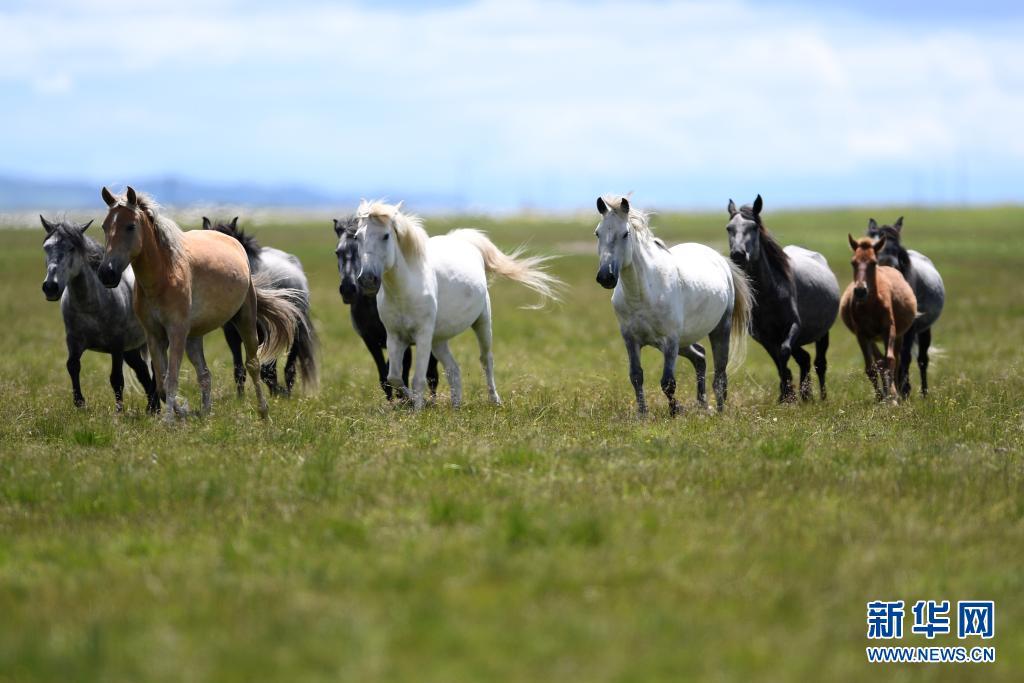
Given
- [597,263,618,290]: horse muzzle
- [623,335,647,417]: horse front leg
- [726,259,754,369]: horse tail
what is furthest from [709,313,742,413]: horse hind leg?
[597,263,618,290]: horse muzzle

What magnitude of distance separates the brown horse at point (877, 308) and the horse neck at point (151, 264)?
762 cm

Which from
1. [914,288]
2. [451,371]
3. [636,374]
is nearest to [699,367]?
[636,374]

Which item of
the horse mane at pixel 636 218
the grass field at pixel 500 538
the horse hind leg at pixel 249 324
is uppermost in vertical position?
the horse mane at pixel 636 218

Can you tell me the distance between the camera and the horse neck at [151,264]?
1098cm

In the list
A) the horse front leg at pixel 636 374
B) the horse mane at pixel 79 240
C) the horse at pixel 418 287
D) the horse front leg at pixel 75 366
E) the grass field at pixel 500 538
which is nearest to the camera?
the grass field at pixel 500 538

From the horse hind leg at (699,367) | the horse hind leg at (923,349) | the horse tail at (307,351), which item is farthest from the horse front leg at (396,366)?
the horse hind leg at (923,349)

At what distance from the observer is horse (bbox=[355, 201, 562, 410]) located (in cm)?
1135

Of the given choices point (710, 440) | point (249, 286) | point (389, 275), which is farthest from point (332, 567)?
point (249, 286)

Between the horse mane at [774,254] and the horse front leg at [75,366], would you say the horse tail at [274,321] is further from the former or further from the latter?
the horse mane at [774,254]

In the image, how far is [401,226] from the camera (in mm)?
11570

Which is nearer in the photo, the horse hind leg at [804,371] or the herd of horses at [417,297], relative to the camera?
the herd of horses at [417,297]

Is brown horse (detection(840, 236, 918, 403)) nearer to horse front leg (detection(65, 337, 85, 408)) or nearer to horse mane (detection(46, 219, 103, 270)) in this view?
horse mane (detection(46, 219, 103, 270))

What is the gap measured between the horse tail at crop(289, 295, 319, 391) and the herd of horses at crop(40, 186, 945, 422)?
25mm

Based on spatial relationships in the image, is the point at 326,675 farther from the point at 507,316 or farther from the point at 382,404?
the point at 507,316
